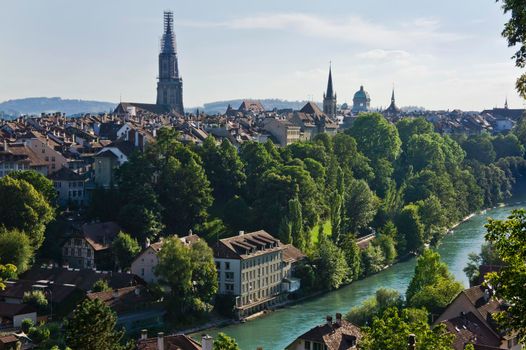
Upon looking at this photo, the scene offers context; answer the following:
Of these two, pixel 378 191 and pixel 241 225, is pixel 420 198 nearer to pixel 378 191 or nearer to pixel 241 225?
pixel 378 191

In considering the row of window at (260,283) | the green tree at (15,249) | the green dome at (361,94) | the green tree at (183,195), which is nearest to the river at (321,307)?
the row of window at (260,283)

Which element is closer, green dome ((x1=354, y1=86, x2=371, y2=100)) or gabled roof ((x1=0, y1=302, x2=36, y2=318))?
gabled roof ((x1=0, y1=302, x2=36, y2=318))

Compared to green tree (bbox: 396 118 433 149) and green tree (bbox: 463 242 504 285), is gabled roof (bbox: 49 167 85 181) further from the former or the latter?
green tree (bbox: 396 118 433 149)

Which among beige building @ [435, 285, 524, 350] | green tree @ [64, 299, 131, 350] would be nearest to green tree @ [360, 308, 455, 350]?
green tree @ [64, 299, 131, 350]

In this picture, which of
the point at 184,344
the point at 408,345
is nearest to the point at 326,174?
the point at 184,344

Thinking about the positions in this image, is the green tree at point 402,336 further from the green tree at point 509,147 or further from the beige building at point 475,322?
the green tree at point 509,147

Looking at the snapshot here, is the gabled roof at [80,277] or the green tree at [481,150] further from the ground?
the green tree at [481,150]

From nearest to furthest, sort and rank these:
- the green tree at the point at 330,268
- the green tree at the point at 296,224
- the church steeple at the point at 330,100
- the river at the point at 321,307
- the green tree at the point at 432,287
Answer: the green tree at the point at 432,287, the river at the point at 321,307, the green tree at the point at 330,268, the green tree at the point at 296,224, the church steeple at the point at 330,100

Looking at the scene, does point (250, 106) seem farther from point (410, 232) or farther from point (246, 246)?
point (246, 246)
